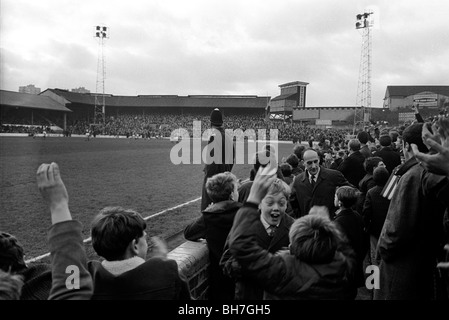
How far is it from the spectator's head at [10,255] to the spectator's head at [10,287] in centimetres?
14

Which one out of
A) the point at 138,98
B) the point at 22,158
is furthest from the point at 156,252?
the point at 138,98

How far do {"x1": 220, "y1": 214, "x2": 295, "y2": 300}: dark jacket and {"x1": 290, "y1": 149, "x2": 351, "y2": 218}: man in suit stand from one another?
6.41 ft

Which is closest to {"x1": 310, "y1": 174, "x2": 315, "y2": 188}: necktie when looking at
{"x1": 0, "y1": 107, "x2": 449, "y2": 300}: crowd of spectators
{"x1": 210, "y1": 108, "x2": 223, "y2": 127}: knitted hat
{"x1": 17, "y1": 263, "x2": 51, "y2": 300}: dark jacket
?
{"x1": 210, "y1": 108, "x2": 223, "y2": 127}: knitted hat

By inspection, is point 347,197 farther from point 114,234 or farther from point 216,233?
point 114,234

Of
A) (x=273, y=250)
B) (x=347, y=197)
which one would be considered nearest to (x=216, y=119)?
(x=347, y=197)

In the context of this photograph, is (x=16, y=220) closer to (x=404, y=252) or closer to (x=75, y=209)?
(x=75, y=209)

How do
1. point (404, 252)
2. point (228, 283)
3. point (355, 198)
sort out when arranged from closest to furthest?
point (404, 252), point (228, 283), point (355, 198)

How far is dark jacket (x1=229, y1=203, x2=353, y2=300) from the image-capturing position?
1.95 meters

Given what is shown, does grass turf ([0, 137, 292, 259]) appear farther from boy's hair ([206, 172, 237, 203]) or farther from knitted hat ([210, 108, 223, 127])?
boy's hair ([206, 172, 237, 203])

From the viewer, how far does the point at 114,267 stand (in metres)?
1.93

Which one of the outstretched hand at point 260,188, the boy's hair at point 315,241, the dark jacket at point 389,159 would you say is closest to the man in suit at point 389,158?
the dark jacket at point 389,159

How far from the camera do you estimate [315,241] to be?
2.03 meters

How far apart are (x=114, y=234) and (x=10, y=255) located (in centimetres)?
48
